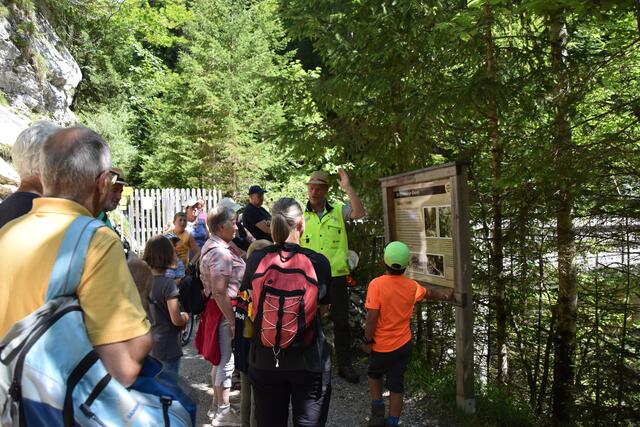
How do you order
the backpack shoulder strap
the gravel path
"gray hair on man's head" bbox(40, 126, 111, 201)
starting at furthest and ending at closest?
the gravel path → "gray hair on man's head" bbox(40, 126, 111, 201) → the backpack shoulder strap

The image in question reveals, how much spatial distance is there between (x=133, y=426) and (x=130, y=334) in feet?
0.90

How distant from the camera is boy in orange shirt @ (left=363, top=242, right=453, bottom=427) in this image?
409cm

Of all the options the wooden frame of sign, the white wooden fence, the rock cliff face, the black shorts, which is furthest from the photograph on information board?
the white wooden fence

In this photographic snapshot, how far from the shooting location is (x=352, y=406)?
200 inches

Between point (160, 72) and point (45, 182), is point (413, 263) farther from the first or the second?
point (160, 72)

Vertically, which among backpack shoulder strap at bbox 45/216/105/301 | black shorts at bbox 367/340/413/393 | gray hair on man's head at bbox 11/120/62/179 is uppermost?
gray hair on man's head at bbox 11/120/62/179

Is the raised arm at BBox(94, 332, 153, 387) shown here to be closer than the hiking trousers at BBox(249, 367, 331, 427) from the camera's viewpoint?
Yes

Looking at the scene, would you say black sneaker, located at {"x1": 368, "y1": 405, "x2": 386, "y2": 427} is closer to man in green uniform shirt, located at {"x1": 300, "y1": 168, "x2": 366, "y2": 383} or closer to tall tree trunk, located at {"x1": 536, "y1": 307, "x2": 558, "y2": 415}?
man in green uniform shirt, located at {"x1": 300, "y1": 168, "x2": 366, "y2": 383}

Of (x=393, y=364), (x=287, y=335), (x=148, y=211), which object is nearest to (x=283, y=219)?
(x=287, y=335)

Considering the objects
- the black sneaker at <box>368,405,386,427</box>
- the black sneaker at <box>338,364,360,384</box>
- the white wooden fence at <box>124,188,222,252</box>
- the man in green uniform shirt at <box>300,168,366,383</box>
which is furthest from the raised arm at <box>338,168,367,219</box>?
the white wooden fence at <box>124,188,222,252</box>

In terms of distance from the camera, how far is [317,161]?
7504 millimetres

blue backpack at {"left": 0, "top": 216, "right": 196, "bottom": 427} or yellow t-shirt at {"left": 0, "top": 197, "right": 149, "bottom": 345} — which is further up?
yellow t-shirt at {"left": 0, "top": 197, "right": 149, "bottom": 345}

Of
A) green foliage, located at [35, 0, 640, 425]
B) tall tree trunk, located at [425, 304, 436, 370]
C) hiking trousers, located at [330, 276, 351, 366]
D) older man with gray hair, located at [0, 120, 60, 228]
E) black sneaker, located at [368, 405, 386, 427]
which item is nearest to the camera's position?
older man with gray hair, located at [0, 120, 60, 228]

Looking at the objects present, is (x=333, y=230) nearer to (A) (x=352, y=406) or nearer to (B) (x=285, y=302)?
(A) (x=352, y=406)
